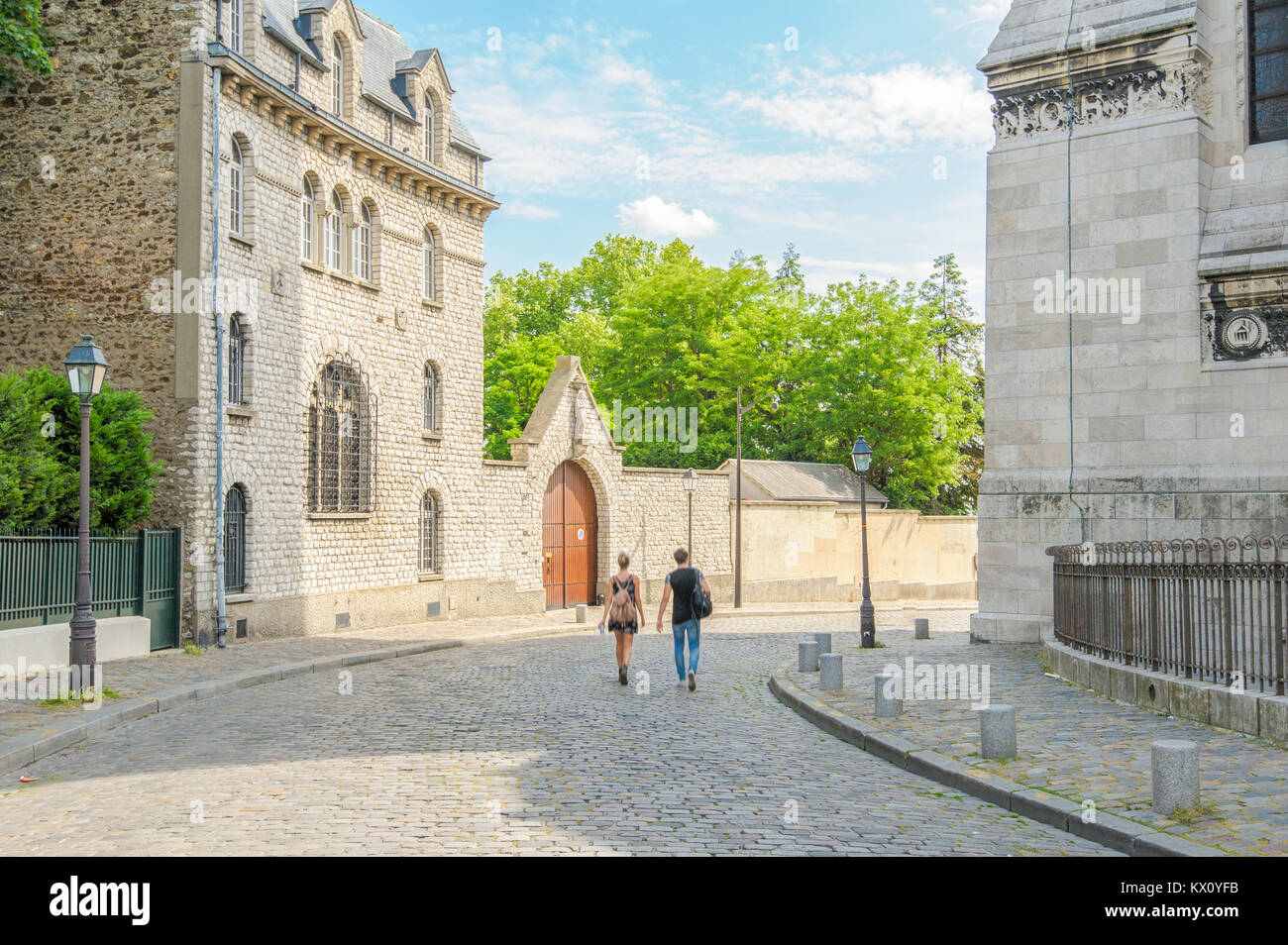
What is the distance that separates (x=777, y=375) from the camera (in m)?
46.1

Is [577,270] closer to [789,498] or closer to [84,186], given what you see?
[789,498]

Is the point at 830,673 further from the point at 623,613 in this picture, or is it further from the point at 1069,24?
the point at 1069,24

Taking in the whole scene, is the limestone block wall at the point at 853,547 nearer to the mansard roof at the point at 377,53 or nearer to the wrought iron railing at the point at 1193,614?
the mansard roof at the point at 377,53

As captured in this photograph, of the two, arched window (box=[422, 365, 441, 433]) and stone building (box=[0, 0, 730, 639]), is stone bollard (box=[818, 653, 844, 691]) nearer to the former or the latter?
stone building (box=[0, 0, 730, 639])

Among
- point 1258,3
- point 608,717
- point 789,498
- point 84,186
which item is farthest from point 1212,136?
point 789,498

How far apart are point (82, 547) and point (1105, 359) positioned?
13.6m

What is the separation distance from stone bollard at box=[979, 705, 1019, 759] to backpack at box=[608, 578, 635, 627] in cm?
655

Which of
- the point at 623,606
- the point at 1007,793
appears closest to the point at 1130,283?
the point at 623,606

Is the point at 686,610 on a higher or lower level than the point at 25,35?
lower

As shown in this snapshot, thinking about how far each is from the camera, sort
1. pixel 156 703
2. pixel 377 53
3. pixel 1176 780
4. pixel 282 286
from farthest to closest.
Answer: pixel 377 53
pixel 282 286
pixel 156 703
pixel 1176 780

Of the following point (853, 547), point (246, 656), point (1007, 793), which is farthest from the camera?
point (853, 547)

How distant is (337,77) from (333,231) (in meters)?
3.12

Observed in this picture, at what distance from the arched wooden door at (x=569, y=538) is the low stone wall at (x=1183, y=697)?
731 inches

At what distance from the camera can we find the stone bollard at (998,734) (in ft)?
29.5
